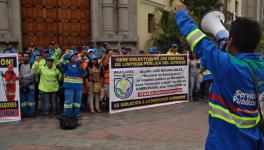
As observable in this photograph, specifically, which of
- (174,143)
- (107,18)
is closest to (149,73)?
(174,143)

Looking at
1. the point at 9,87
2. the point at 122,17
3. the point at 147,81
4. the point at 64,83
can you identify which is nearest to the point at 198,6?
the point at 122,17

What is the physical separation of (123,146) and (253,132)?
426 cm

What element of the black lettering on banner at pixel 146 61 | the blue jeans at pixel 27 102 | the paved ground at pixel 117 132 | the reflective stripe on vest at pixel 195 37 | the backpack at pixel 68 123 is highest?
the reflective stripe on vest at pixel 195 37

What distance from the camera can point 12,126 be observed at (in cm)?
844

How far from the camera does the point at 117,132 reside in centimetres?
757

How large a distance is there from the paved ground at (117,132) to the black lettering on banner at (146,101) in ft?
1.07

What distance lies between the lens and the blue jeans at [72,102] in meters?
8.85

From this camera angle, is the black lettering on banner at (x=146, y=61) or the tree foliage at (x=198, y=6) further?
the tree foliage at (x=198, y=6)

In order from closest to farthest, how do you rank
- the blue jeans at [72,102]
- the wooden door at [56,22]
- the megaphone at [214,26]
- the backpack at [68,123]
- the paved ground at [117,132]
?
the megaphone at [214,26] < the paved ground at [117,132] < the backpack at [68,123] < the blue jeans at [72,102] < the wooden door at [56,22]

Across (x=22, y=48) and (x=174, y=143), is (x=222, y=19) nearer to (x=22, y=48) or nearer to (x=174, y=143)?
(x=174, y=143)

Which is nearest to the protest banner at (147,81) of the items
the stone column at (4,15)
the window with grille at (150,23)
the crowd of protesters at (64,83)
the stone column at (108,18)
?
the crowd of protesters at (64,83)

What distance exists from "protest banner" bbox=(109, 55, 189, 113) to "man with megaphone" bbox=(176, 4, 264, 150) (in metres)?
7.36

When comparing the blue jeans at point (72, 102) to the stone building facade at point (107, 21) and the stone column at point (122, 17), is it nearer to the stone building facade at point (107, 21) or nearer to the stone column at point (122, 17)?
the stone building facade at point (107, 21)

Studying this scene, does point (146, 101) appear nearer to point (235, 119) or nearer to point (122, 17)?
point (122, 17)
